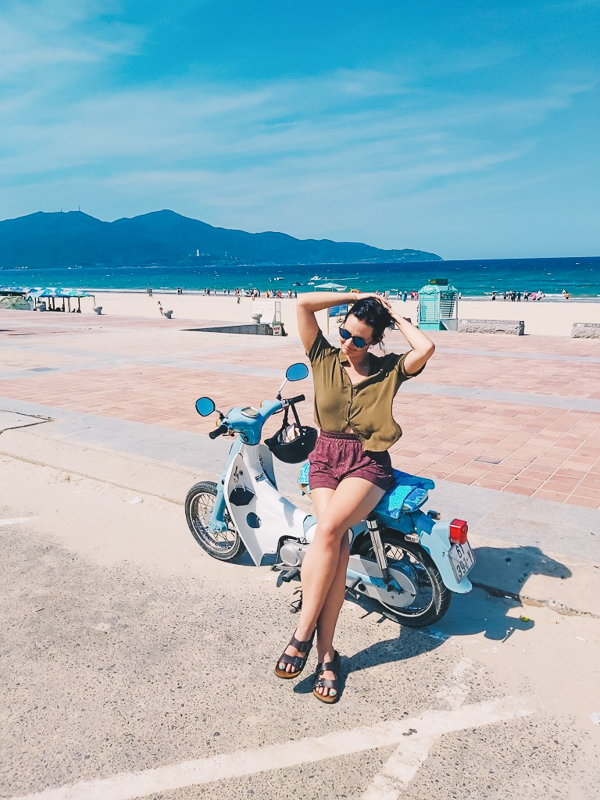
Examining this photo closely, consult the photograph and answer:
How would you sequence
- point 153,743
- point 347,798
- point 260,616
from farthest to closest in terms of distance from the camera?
point 260,616 < point 153,743 < point 347,798

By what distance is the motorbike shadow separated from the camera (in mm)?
3330

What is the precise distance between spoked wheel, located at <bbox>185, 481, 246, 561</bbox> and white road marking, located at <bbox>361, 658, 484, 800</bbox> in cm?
170

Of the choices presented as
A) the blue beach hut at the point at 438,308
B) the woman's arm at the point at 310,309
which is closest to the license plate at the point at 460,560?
the woman's arm at the point at 310,309

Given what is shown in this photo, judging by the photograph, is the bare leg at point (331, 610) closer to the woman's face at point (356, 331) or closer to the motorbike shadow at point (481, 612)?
the motorbike shadow at point (481, 612)

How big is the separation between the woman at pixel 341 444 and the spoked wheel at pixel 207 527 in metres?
1.15

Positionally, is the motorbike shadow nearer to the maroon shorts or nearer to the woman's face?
the maroon shorts

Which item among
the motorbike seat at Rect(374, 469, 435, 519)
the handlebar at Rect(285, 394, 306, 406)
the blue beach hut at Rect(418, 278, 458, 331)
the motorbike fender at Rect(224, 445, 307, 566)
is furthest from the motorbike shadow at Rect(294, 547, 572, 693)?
the blue beach hut at Rect(418, 278, 458, 331)

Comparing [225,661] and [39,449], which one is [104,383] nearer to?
[39,449]

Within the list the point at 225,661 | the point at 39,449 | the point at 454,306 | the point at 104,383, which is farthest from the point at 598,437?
the point at 454,306

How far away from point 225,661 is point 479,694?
121 cm

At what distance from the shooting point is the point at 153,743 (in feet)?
8.82

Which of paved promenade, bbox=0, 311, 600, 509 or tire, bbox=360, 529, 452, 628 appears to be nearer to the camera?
tire, bbox=360, 529, 452, 628

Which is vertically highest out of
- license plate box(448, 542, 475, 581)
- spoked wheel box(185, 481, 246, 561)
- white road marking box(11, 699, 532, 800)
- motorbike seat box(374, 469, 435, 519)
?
motorbike seat box(374, 469, 435, 519)

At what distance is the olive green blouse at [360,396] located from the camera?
3.22m
